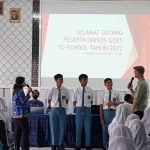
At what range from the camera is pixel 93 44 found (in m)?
8.01

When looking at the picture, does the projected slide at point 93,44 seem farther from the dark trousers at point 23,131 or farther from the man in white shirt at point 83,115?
the dark trousers at point 23,131

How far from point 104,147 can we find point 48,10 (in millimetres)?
3488

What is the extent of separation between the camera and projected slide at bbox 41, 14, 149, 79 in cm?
800

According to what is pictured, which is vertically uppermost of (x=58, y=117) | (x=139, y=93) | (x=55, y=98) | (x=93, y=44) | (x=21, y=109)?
(x=93, y=44)

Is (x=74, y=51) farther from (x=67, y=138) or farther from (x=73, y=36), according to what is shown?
(x=67, y=138)

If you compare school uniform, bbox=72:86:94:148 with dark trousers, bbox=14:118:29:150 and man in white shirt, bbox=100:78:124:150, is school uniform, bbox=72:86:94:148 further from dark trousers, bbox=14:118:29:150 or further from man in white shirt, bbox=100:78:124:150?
dark trousers, bbox=14:118:29:150

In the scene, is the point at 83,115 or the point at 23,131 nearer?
the point at 23,131

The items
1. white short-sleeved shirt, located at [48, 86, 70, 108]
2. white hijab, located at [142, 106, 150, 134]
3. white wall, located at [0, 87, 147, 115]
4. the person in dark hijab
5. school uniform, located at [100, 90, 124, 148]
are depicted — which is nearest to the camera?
white hijab, located at [142, 106, 150, 134]

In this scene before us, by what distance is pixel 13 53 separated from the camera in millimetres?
8281

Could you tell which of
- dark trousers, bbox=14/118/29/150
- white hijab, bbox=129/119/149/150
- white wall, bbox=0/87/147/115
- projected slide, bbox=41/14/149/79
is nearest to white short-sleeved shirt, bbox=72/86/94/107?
dark trousers, bbox=14/118/29/150

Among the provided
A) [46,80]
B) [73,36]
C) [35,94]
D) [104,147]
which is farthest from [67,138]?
[73,36]

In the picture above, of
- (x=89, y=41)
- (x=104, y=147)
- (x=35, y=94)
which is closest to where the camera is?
(x=104, y=147)

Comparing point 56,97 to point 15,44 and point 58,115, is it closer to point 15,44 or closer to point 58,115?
point 58,115

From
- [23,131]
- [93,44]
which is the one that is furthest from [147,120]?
[93,44]
